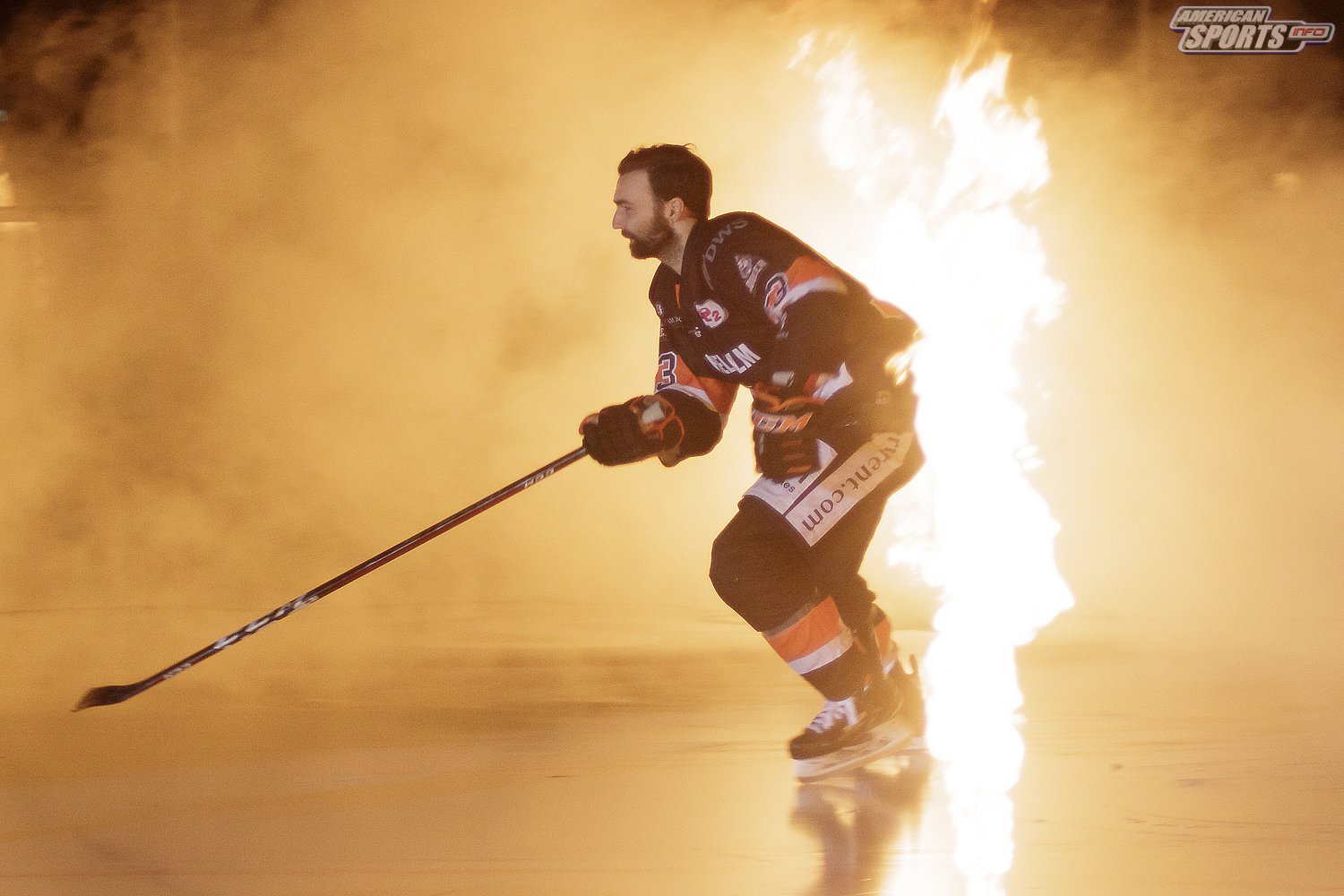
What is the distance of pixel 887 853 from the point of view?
2.41 metres

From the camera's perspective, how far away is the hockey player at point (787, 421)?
2.81 m

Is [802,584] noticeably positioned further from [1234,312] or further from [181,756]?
[1234,312]

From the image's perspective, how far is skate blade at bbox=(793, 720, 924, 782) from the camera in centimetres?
292

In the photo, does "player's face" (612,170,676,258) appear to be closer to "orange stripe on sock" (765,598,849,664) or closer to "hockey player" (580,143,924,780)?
"hockey player" (580,143,924,780)

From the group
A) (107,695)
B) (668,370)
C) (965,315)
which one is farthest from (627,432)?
(965,315)

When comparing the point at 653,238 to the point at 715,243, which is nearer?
the point at 715,243

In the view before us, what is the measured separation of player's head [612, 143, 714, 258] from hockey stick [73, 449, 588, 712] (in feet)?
1.68

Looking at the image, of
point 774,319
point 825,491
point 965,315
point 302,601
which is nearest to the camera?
point 774,319

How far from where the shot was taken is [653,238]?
2.94 m

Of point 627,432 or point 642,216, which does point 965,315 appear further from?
point 627,432

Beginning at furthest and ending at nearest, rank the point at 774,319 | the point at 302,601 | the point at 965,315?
the point at 965,315, the point at 302,601, the point at 774,319

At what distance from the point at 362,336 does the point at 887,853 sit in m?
4.58

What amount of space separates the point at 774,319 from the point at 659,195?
1.31 feet

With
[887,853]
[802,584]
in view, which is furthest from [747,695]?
[887,853]
